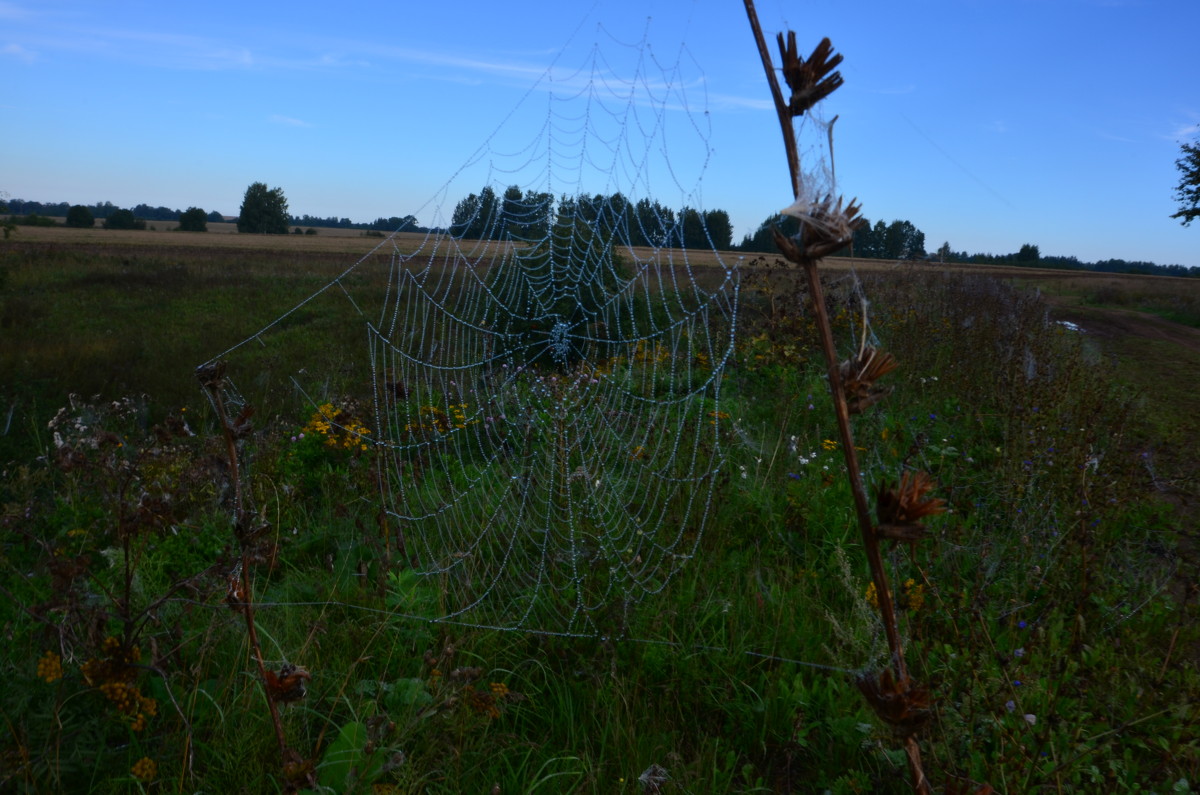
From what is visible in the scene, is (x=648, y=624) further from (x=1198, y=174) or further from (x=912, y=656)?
(x=1198, y=174)

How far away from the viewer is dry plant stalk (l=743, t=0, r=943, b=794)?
59 centimetres

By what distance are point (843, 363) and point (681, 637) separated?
2.49 metres

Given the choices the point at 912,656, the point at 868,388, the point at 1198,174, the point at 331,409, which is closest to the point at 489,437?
the point at 331,409

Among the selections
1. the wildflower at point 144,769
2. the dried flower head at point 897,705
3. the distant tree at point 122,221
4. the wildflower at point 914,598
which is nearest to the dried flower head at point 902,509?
the dried flower head at point 897,705

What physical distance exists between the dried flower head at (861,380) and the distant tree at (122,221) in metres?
72.1

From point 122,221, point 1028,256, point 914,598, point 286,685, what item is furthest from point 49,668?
point 122,221

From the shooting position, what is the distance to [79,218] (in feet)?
189

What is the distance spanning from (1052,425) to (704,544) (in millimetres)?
2575

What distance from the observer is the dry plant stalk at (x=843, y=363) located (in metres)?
0.59

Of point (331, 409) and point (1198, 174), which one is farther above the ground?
point (1198, 174)

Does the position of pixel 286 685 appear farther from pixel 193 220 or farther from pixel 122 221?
pixel 122 221

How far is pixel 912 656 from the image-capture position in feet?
9.18

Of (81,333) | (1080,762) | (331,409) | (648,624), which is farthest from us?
(81,333)

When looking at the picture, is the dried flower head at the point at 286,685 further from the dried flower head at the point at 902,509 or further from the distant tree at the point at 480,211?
the distant tree at the point at 480,211
